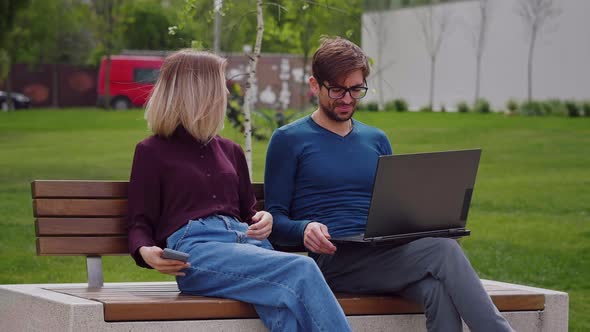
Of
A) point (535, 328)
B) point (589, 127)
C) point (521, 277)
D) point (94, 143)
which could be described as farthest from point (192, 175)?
point (589, 127)

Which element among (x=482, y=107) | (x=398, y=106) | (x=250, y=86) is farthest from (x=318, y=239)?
(x=398, y=106)

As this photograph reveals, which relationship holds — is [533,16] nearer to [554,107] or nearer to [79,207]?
[554,107]

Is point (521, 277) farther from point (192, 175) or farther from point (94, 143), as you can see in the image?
point (94, 143)

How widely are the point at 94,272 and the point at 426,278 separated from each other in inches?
56.1

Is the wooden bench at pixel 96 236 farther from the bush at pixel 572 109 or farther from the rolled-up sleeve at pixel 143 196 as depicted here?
the bush at pixel 572 109

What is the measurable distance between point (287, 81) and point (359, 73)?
52.5 m

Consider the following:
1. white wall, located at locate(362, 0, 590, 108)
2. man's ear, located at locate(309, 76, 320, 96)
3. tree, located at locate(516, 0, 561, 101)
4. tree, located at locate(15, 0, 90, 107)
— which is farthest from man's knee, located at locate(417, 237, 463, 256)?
tree, located at locate(15, 0, 90, 107)

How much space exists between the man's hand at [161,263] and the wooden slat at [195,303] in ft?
0.36

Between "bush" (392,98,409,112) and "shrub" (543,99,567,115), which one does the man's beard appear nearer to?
"shrub" (543,99,567,115)

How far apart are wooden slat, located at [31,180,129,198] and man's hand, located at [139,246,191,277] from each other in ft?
2.13

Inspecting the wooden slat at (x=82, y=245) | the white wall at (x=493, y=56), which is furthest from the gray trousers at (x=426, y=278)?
the white wall at (x=493, y=56)

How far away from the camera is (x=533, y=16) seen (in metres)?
41.0

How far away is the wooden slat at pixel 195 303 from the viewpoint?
4.29m

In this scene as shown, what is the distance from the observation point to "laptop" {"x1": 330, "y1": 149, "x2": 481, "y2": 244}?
4520 millimetres
